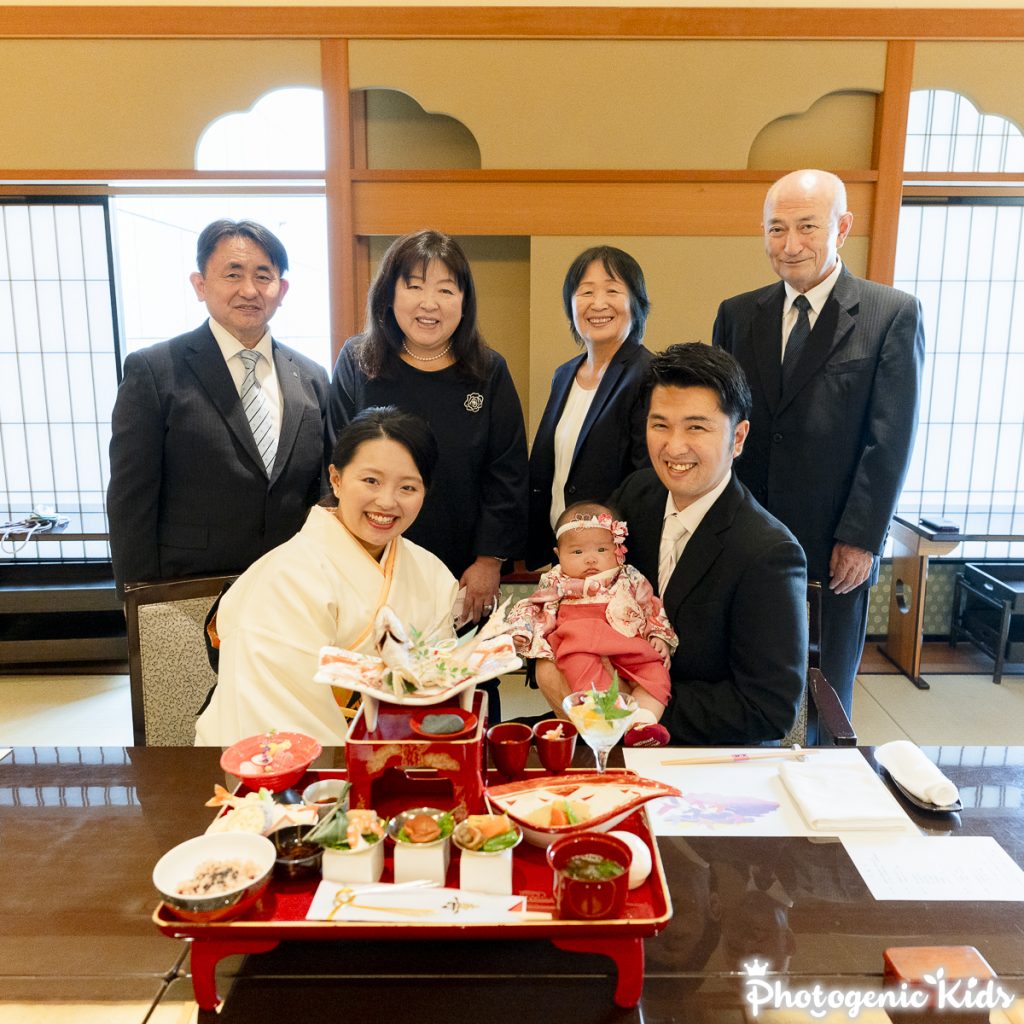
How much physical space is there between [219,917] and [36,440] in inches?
147

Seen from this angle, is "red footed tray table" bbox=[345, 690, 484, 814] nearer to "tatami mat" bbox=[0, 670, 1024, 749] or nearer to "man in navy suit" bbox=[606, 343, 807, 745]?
"man in navy suit" bbox=[606, 343, 807, 745]

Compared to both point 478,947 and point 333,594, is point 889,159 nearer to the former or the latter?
point 333,594

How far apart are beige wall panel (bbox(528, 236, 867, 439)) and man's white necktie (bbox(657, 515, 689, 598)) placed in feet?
5.74

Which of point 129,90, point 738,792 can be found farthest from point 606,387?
point 129,90

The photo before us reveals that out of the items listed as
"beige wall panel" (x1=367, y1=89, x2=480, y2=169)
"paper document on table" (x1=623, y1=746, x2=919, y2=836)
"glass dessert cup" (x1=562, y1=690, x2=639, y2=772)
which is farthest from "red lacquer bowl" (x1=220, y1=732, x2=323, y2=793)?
"beige wall panel" (x1=367, y1=89, x2=480, y2=169)

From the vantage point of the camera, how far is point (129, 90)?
330 cm

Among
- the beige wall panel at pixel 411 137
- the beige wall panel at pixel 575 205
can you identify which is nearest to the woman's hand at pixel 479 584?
the beige wall panel at pixel 575 205

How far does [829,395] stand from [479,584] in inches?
44.8

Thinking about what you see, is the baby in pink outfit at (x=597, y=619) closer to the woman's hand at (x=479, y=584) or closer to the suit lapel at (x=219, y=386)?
the woman's hand at (x=479, y=584)

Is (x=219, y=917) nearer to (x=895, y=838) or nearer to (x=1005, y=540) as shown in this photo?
(x=895, y=838)

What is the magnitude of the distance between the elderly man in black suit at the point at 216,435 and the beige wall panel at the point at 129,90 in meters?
1.31

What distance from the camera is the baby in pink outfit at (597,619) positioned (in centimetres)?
184

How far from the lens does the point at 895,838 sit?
4.16 ft

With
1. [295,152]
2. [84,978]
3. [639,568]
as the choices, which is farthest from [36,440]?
[84,978]
